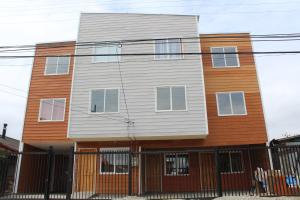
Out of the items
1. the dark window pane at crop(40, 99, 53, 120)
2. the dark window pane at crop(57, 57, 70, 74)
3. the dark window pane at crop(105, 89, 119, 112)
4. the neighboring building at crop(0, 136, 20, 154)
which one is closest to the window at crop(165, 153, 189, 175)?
the dark window pane at crop(105, 89, 119, 112)

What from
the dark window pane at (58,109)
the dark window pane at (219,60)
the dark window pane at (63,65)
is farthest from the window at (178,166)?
the dark window pane at (63,65)

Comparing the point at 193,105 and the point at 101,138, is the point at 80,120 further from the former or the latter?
the point at 193,105

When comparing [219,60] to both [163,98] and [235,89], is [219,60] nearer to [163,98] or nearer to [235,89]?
[235,89]

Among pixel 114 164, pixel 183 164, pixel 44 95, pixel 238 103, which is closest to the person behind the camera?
pixel 114 164

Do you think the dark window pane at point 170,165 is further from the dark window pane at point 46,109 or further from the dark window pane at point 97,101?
the dark window pane at point 46,109

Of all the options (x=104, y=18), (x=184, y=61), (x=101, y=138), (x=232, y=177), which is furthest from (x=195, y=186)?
(x=104, y=18)

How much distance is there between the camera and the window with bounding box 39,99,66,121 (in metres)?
18.3

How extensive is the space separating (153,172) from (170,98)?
173 inches

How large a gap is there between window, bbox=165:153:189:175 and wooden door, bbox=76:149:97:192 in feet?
13.8

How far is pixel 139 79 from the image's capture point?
1720cm

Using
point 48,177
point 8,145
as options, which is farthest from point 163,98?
point 8,145

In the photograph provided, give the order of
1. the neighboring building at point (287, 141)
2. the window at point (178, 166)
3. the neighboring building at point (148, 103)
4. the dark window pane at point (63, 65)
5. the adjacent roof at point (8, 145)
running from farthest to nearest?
the adjacent roof at point (8, 145) < the dark window pane at point (63, 65) < the window at point (178, 166) < the neighboring building at point (148, 103) < the neighboring building at point (287, 141)

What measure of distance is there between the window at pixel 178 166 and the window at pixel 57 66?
27.1ft

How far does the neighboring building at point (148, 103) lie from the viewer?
16359 mm
